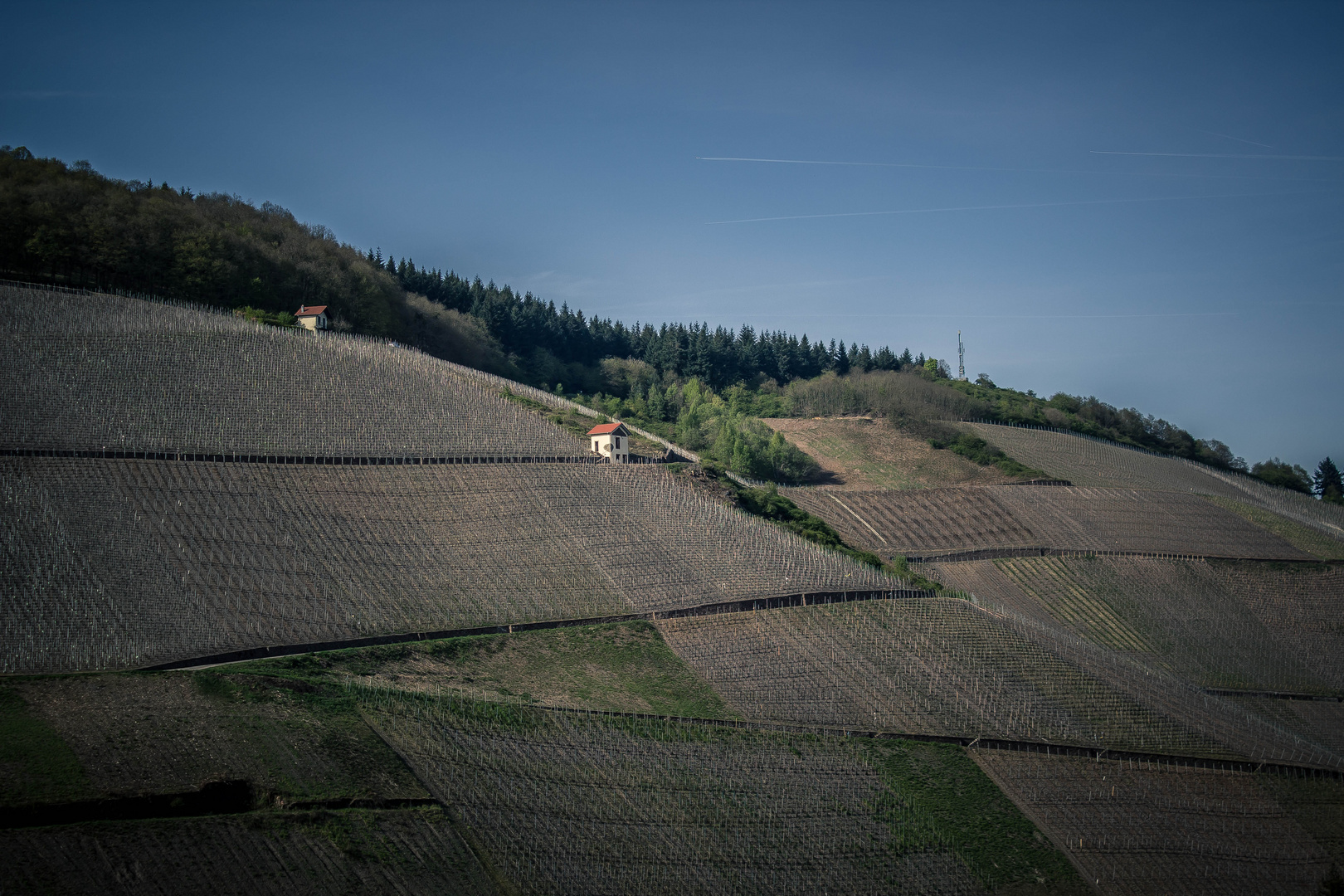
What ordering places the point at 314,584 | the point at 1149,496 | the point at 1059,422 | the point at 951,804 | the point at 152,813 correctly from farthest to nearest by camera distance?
the point at 1059,422
the point at 1149,496
the point at 314,584
the point at 951,804
the point at 152,813

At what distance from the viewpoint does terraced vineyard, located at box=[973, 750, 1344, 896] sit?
28703 millimetres

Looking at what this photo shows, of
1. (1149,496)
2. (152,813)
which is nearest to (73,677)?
(152,813)

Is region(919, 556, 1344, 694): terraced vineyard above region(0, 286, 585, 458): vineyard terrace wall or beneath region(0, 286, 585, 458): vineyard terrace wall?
beneath

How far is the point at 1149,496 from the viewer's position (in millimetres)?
67938

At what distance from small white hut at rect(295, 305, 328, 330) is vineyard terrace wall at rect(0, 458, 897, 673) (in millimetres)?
24472

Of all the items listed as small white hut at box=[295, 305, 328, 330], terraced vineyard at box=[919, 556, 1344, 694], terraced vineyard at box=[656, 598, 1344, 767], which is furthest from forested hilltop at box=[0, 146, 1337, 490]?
terraced vineyard at box=[656, 598, 1344, 767]

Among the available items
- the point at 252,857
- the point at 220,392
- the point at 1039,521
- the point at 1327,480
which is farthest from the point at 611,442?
the point at 1327,480

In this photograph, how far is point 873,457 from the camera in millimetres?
80125

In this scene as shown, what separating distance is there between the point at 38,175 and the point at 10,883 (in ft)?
215

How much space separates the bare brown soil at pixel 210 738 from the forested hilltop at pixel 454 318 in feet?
150

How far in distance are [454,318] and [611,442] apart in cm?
4071

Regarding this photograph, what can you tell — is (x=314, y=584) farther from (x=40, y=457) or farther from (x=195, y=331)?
(x=195, y=331)

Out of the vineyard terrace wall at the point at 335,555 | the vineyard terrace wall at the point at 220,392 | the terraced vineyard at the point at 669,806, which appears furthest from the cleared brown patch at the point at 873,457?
the terraced vineyard at the point at 669,806

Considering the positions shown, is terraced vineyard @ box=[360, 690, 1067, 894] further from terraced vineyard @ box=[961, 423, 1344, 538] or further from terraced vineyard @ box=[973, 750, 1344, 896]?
terraced vineyard @ box=[961, 423, 1344, 538]
